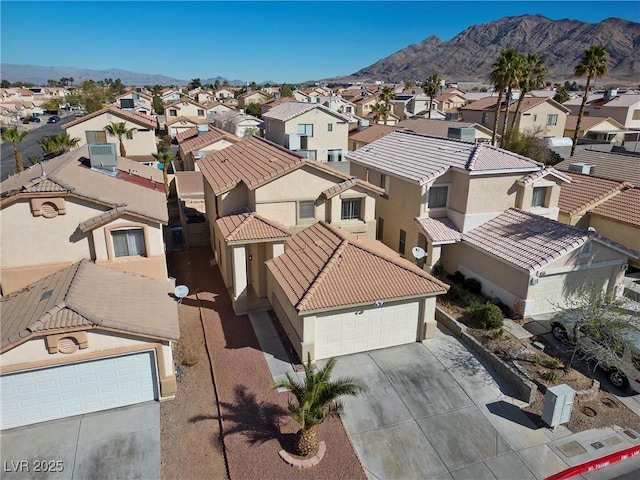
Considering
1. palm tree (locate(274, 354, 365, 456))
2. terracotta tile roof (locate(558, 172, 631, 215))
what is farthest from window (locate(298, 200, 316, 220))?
terracotta tile roof (locate(558, 172, 631, 215))

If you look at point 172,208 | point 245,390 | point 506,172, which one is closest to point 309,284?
point 245,390

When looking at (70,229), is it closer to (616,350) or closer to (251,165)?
(251,165)

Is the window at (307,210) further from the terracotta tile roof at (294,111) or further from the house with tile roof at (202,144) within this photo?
the terracotta tile roof at (294,111)

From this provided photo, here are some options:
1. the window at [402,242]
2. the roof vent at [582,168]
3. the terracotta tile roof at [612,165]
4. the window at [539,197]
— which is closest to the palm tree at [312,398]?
the window at [402,242]

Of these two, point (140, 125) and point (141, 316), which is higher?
point (140, 125)

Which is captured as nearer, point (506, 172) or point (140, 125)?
point (506, 172)

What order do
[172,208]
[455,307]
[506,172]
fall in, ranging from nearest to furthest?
[455,307] → [506,172] → [172,208]

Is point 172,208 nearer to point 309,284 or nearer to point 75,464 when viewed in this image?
point 309,284
